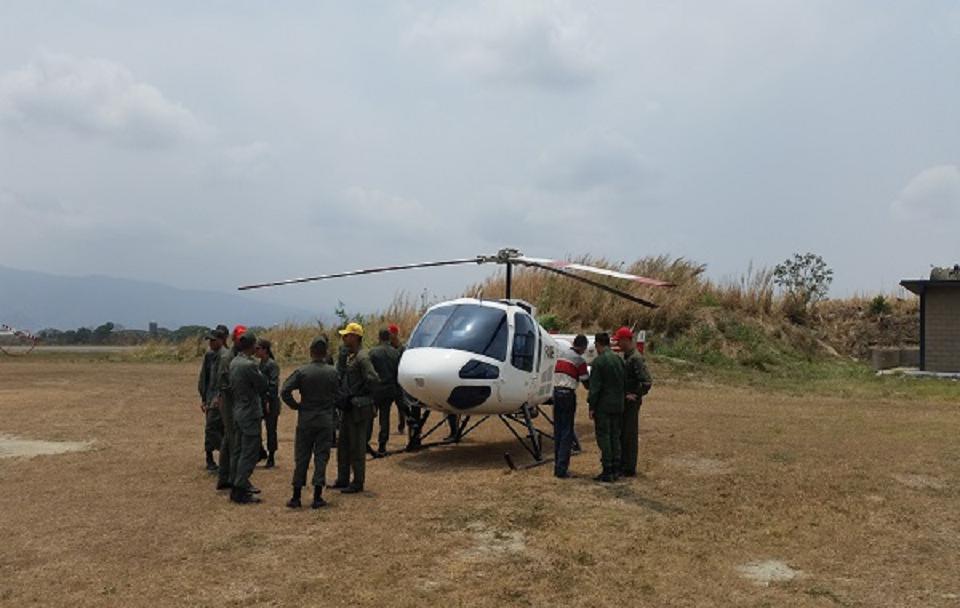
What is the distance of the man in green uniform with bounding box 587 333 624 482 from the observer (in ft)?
30.1

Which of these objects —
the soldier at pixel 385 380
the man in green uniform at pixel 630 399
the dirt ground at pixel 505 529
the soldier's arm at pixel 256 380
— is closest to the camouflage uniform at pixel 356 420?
the dirt ground at pixel 505 529

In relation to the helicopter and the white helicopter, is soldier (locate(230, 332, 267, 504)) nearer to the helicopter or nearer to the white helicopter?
the white helicopter

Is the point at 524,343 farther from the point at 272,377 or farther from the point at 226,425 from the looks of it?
the point at 226,425

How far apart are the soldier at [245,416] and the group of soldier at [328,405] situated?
10mm

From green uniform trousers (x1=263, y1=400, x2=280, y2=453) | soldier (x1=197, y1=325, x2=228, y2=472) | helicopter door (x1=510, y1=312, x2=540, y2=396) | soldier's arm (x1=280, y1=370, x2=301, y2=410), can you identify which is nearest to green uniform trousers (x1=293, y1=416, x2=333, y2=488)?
soldier's arm (x1=280, y1=370, x2=301, y2=410)

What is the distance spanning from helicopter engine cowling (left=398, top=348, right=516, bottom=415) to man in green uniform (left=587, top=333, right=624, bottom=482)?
142 cm

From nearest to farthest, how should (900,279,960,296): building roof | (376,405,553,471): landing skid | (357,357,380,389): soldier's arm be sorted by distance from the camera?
(357,357,380,389): soldier's arm, (376,405,553,471): landing skid, (900,279,960,296): building roof

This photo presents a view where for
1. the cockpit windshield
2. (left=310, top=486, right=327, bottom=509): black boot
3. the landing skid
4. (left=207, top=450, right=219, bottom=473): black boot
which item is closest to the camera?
(left=310, top=486, right=327, bottom=509): black boot

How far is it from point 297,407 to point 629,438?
3.91m

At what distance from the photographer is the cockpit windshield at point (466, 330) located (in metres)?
10.3

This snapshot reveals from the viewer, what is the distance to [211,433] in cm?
967

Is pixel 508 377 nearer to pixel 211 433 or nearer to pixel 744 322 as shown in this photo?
pixel 211 433

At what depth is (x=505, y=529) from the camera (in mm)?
7223

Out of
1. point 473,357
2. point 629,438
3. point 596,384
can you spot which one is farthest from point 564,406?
point 473,357
